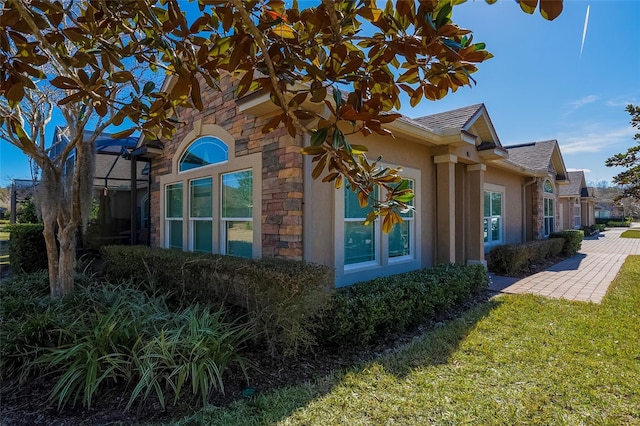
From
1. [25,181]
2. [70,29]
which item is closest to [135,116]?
[70,29]

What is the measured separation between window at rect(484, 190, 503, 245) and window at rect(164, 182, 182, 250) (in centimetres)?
1043

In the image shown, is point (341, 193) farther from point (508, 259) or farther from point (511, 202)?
point (511, 202)

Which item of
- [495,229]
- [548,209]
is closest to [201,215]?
[495,229]

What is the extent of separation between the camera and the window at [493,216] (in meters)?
→ 12.5

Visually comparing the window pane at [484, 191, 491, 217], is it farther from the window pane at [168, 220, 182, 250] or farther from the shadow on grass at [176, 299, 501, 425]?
the window pane at [168, 220, 182, 250]

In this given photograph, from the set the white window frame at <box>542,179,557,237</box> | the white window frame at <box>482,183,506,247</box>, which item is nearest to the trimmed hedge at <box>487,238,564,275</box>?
the white window frame at <box>482,183,506,247</box>

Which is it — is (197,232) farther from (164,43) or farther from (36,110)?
(164,43)

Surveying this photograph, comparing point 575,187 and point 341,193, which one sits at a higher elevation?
point 575,187

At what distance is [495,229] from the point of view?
13.1 metres

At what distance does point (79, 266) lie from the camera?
8586mm

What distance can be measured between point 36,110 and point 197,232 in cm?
Answer: 432

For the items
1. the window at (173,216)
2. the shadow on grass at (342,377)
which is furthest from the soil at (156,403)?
the window at (173,216)

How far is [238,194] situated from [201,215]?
68.5 inches

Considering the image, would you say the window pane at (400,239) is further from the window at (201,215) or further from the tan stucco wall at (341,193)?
the window at (201,215)
